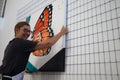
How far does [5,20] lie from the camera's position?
261 cm

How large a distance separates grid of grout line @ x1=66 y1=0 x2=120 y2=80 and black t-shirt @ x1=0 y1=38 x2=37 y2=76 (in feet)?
1.05

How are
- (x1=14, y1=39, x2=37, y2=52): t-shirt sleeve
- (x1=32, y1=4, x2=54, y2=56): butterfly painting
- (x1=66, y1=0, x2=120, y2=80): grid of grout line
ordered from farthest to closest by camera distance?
1. (x1=32, y1=4, x2=54, y2=56): butterfly painting
2. (x1=14, y1=39, x2=37, y2=52): t-shirt sleeve
3. (x1=66, y1=0, x2=120, y2=80): grid of grout line

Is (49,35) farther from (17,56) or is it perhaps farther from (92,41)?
(92,41)

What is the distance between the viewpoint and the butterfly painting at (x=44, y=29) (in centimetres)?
141

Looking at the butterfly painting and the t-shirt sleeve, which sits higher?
the butterfly painting

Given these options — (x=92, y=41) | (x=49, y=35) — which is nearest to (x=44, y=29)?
(x=49, y=35)

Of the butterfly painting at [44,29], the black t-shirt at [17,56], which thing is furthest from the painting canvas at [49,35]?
the black t-shirt at [17,56]

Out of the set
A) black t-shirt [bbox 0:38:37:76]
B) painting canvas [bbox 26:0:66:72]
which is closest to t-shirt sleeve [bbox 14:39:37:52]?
black t-shirt [bbox 0:38:37:76]

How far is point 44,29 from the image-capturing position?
58.0 inches

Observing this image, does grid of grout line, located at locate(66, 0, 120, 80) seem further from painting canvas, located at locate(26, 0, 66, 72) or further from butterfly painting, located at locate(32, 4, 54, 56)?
butterfly painting, located at locate(32, 4, 54, 56)

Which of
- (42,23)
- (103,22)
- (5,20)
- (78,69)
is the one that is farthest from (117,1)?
(5,20)

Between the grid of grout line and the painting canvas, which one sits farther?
the painting canvas

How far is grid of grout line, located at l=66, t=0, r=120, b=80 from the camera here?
892 mm

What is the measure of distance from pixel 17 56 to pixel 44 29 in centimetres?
41
